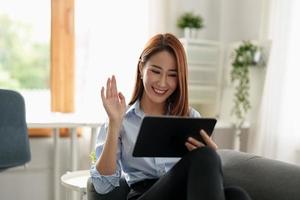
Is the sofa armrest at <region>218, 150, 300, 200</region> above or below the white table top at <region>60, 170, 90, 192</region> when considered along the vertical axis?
above

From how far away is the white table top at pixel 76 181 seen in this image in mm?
1758

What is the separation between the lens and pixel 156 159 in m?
1.49

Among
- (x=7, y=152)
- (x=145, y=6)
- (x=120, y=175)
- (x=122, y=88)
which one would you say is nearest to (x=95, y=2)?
(x=145, y=6)

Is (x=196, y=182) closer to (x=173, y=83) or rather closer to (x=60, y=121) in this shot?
(x=173, y=83)

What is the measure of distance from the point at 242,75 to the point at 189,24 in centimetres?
51

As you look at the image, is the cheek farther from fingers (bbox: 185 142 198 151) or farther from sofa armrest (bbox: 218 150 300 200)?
sofa armrest (bbox: 218 150 300 200)

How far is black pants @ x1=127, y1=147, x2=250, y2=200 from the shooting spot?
45.8 inches

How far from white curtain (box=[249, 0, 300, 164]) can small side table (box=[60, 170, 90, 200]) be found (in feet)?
3.86

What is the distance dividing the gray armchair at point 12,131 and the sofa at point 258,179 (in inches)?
25.0

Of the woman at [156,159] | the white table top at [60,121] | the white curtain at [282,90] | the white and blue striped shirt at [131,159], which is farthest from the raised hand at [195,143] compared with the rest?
the white curtain at [282,90]

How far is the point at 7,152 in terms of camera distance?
1.91m

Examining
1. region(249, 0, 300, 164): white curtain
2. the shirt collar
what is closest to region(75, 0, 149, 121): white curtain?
region(249, 0, 300, 164): white curtain

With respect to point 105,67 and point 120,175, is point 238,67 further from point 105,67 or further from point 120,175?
point 120,175

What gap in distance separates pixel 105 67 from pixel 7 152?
96cm
